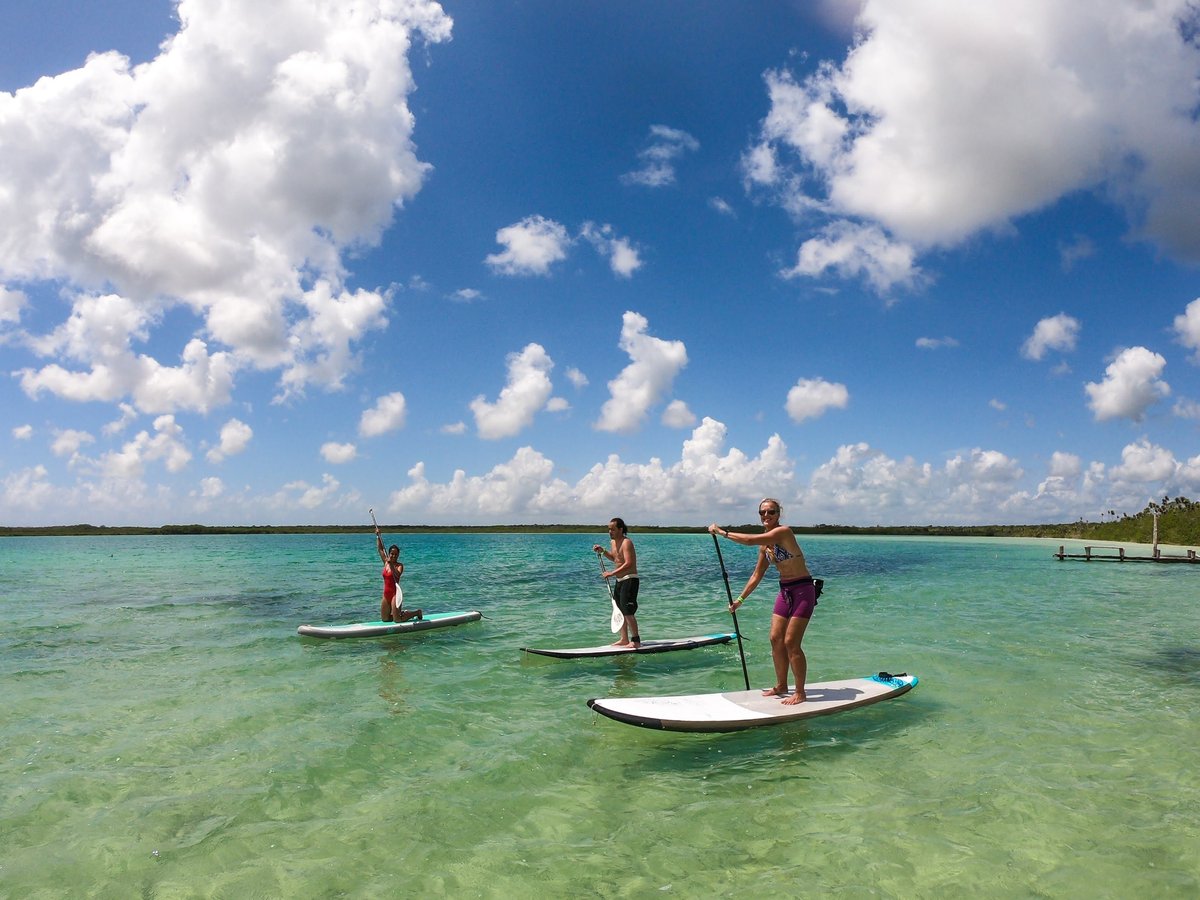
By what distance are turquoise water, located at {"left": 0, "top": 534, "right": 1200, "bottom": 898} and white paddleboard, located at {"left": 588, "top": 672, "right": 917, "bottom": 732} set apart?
343mm

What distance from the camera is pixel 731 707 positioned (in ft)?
30.3

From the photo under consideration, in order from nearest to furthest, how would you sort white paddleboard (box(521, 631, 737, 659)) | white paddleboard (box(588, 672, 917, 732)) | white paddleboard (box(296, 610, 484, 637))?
white paddleboard (box(588, 672, 917, 732)) < white paddleboard (box(521, 631, 737, 659)) < white paddleboard (box(296, 610, 484, 637))

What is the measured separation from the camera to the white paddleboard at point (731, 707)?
8.68m

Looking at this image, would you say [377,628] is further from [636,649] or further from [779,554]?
[779,554]

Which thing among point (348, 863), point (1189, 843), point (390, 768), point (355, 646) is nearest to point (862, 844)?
point (1189, 843)

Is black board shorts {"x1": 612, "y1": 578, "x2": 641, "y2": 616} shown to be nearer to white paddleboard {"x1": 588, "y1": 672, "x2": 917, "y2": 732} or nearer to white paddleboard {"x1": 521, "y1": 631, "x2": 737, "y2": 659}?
white paddleboard {"x1": 521, "y1": 631, "x2": 737, "y2": 659}

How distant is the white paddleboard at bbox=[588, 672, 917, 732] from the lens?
868 cm

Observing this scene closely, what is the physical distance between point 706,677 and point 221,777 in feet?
27.0

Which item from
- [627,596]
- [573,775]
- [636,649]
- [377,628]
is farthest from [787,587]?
[377,628]

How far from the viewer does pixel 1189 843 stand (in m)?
6.18

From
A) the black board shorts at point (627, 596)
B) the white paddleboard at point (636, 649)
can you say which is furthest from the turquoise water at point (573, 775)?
the black board shorts at point (627, 596)

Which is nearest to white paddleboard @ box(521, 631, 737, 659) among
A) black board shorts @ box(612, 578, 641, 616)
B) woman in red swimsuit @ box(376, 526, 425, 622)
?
black board shorts @ box(612, 578, 641, 616)

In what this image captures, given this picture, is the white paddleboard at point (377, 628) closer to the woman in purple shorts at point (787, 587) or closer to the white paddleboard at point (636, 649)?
the white paddleboard at point (636, 649)

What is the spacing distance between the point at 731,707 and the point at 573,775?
2532 millimetres
